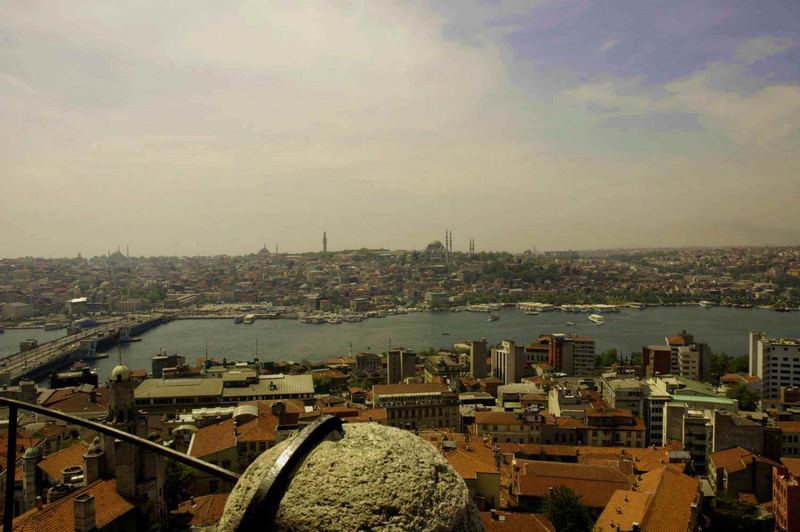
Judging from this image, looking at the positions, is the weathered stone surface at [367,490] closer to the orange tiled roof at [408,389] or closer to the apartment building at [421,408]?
the apartment building at [421,408]

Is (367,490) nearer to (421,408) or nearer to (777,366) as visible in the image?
(421,408)

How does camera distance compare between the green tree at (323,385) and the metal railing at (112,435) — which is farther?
the green tree at (323,385)

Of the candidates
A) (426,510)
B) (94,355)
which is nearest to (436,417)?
(426,510)

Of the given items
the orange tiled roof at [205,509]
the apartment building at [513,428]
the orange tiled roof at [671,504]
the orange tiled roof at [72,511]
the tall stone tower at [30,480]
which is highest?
the orange tiled roof at [72,511]

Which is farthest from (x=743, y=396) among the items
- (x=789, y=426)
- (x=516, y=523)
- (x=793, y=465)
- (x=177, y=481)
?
(x=177, y=481)

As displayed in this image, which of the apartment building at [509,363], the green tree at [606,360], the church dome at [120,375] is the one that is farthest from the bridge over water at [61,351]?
the green tree at [606,360]
